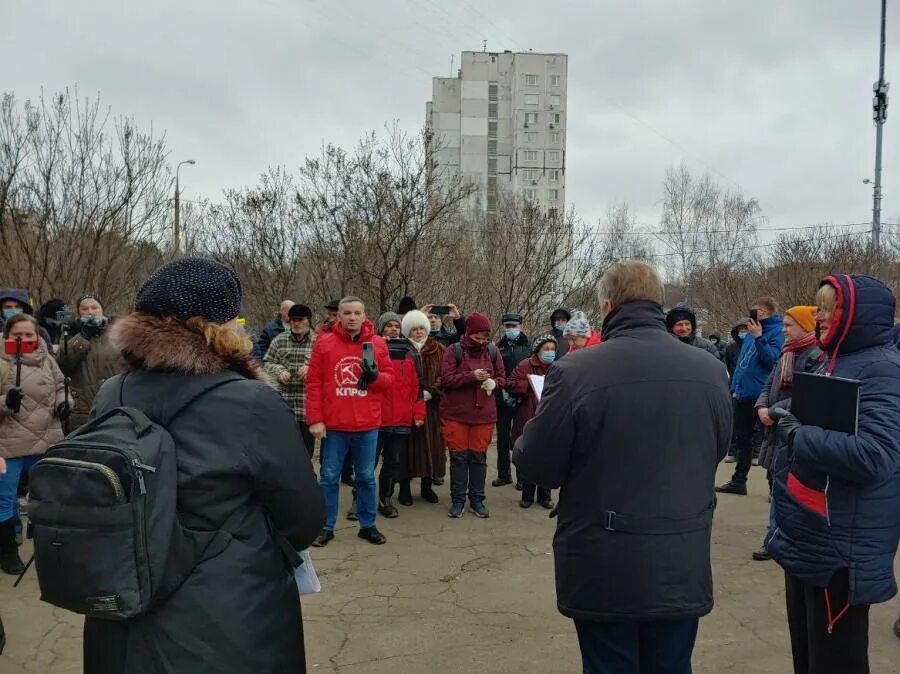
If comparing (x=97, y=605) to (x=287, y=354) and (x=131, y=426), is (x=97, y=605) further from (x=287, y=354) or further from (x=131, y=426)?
(x=287, y=354)

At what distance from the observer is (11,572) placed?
4.90 metres

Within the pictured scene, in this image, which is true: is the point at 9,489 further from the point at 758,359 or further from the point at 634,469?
the point at 758,359

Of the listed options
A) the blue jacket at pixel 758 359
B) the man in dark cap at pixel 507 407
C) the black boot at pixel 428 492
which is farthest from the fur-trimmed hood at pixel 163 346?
the blue jacket at pixel 758 359

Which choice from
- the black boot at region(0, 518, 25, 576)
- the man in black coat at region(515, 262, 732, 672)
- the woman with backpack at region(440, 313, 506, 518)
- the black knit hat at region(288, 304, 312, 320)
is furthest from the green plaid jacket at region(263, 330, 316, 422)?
the man in black coat at region(515, 262, 732, 672)

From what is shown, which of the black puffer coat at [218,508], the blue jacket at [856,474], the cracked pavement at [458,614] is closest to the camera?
the black puffer coat at [218,508]

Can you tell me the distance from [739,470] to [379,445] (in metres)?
4.02

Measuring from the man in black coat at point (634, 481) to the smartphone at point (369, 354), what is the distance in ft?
9.90

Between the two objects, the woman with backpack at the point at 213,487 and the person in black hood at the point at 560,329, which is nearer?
the woman with backpack at the point at 213,487

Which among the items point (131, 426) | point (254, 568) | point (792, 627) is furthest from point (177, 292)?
point (792, 627)

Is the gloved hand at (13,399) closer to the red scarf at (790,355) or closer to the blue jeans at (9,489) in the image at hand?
the blue jeans at (9,489)

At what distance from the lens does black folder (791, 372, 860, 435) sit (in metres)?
2.52

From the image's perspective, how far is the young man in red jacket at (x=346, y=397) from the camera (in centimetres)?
543

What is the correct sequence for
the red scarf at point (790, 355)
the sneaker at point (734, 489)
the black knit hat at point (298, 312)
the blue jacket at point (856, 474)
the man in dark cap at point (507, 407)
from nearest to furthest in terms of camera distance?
the blue jacket at point (856, 474) < the red scarf at point (790, 355) < the black knit hat at point (298, 312) < the sneaker at point (734, 489) < the man in dark cap at point (507, 407)

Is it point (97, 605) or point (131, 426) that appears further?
point (131, 426)
